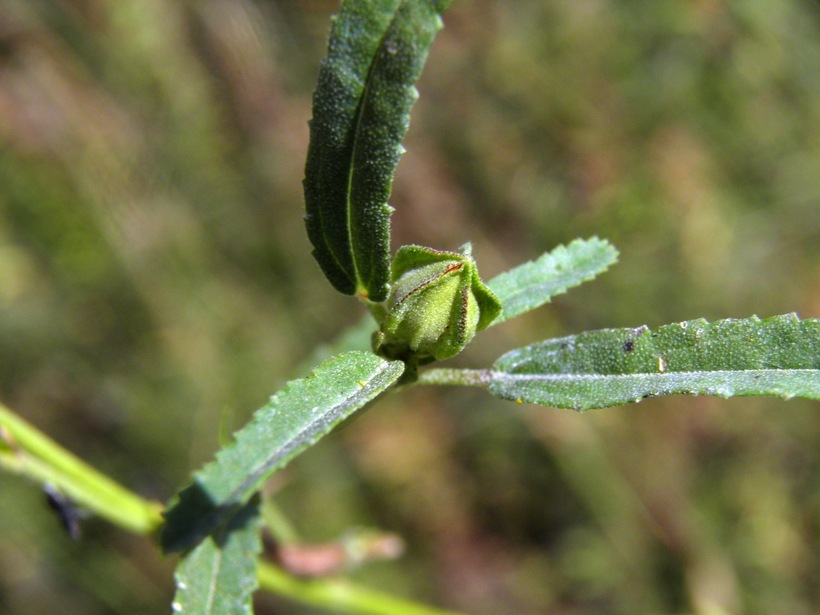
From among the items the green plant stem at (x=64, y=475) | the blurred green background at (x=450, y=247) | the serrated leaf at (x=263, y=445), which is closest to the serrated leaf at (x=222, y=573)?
the serrated leaf at (x=263, y=445)

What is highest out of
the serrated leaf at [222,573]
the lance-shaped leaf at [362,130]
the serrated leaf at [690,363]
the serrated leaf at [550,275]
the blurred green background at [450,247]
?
the blurred green background at [450,247]

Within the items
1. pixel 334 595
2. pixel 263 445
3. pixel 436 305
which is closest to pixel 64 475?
pixel 334 595

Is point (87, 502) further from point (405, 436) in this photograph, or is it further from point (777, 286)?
point (777, 286)

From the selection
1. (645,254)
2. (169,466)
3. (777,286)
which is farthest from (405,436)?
(777,286)

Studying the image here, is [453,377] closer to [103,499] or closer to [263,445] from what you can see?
[263,445]

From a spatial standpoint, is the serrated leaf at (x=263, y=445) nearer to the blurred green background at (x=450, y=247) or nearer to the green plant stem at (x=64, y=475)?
the green plant stem at (x=64, y=475)
